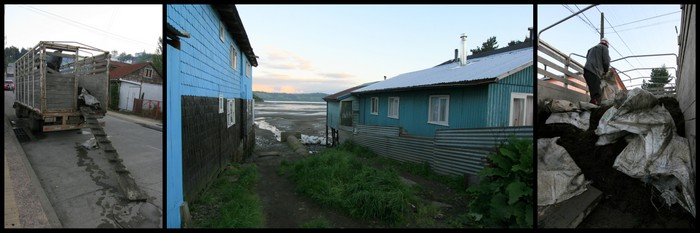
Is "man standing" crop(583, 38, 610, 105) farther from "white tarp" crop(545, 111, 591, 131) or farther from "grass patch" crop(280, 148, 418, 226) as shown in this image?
"grass patch" crop(280, 148, 418, 226)

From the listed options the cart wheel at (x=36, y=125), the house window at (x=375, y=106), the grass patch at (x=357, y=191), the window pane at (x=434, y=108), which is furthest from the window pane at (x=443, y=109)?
the cart wheel at (x=36, y=125)

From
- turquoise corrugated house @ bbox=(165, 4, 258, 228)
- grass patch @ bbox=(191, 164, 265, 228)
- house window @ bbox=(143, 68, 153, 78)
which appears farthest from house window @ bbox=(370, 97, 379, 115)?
house window @ bbox=(143, 68, 153, 78)

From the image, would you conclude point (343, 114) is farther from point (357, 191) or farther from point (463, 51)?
point (357, 191)

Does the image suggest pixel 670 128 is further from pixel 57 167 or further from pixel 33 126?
pixel 33 126

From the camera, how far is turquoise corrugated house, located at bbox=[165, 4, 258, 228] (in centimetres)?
361

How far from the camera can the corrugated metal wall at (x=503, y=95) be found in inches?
317

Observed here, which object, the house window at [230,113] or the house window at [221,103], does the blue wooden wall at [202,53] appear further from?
the house window at [230,113]

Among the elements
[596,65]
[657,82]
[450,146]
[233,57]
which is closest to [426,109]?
[450,146]

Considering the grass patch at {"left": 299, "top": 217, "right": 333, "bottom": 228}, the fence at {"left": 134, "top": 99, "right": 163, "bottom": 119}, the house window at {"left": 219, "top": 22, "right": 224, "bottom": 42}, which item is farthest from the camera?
the fence at {"left": 134, "top": 99, "right": 163, "bottom": 119}

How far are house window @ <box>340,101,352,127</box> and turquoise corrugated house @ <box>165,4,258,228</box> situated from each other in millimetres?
8147

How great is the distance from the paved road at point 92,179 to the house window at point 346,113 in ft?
30.2

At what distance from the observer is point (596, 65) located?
594 centimetres

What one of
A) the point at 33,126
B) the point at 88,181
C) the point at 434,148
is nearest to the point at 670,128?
the point at 434,148
